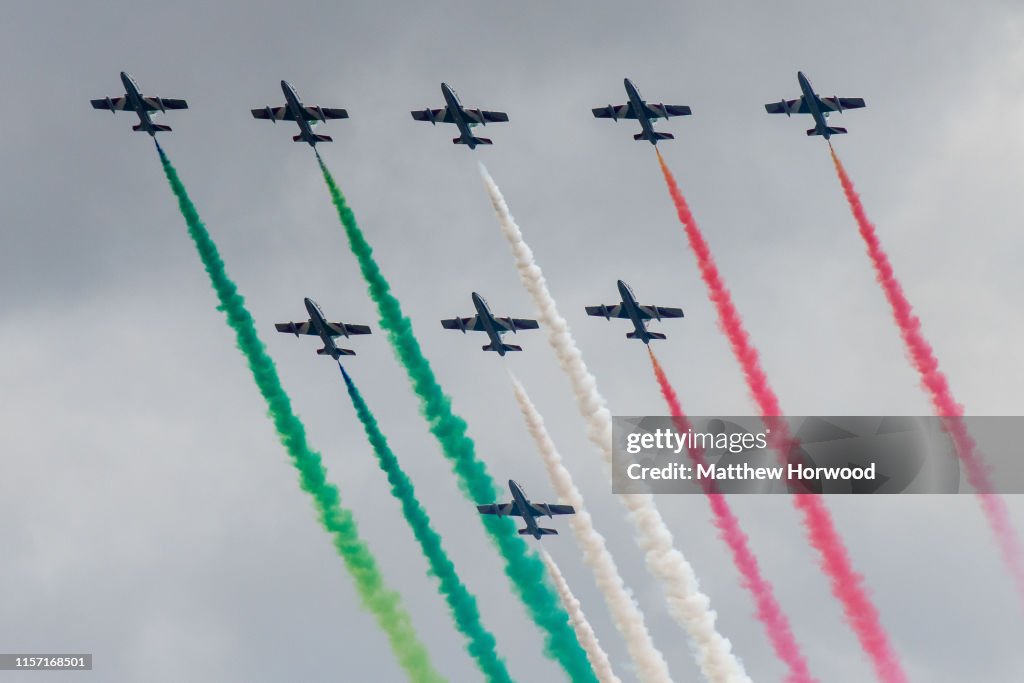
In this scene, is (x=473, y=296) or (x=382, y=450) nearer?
(x=382, y=450)

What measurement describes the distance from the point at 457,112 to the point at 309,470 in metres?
26.9

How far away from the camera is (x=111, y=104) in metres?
129

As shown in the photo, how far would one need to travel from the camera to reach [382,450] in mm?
117938

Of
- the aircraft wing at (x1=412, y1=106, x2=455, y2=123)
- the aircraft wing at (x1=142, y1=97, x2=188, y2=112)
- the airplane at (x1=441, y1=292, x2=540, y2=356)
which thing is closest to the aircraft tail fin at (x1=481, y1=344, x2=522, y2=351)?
the airplane at (x1=441, y1=292, x2=540, y2=356)

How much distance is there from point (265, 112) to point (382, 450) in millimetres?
26524

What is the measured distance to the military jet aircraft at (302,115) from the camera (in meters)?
126

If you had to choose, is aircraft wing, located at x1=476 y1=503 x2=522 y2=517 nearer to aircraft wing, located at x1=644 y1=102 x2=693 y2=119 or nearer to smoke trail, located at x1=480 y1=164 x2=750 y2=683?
smoke trail, located at x1=480 y1=164 x2=750 y2=683

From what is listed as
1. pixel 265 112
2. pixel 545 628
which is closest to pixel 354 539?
pixel 545 628

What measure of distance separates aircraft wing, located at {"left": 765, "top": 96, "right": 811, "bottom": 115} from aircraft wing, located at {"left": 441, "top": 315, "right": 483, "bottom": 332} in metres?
26.0

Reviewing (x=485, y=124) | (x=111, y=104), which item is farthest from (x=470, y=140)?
(x=111, y=104)

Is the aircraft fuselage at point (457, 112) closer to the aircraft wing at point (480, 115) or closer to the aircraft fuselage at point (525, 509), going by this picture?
the aircraft wing at point (480, 115)

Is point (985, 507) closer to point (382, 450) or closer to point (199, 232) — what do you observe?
point (382, 450)

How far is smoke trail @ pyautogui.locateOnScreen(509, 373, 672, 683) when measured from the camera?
11606cm

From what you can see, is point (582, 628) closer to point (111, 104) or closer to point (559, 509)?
point (559, 509)
